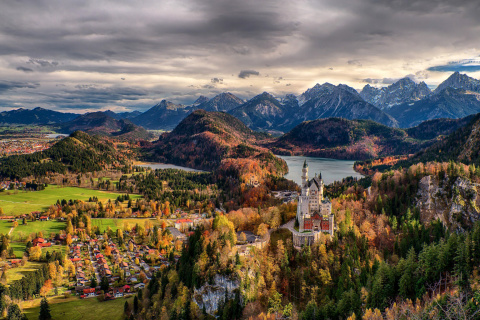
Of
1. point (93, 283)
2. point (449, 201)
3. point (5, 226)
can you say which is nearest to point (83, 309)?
point (93, 283)

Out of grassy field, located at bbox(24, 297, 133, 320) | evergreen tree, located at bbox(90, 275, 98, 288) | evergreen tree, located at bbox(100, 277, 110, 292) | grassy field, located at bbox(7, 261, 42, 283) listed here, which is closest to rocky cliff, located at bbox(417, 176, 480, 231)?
grassy field, located at bbox(24, 297, 133, 320)

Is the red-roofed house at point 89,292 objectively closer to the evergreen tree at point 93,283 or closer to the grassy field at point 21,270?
the evergreen tree at point 93,283

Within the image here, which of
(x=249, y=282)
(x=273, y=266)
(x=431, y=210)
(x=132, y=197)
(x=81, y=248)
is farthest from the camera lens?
(x=132, y=197)

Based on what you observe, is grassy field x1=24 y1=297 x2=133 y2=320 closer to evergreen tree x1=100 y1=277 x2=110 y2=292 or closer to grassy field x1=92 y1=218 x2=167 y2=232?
evergreen tree x1=100 y1=277 x2=110 y2=292

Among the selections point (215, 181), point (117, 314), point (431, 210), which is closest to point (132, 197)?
point (215, 181)

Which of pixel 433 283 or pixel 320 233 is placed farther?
pixel 320 233

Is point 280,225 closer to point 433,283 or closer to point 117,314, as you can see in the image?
point 433,283

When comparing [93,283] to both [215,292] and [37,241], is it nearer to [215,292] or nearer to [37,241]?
[37,241]

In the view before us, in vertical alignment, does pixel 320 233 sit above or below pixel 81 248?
above
